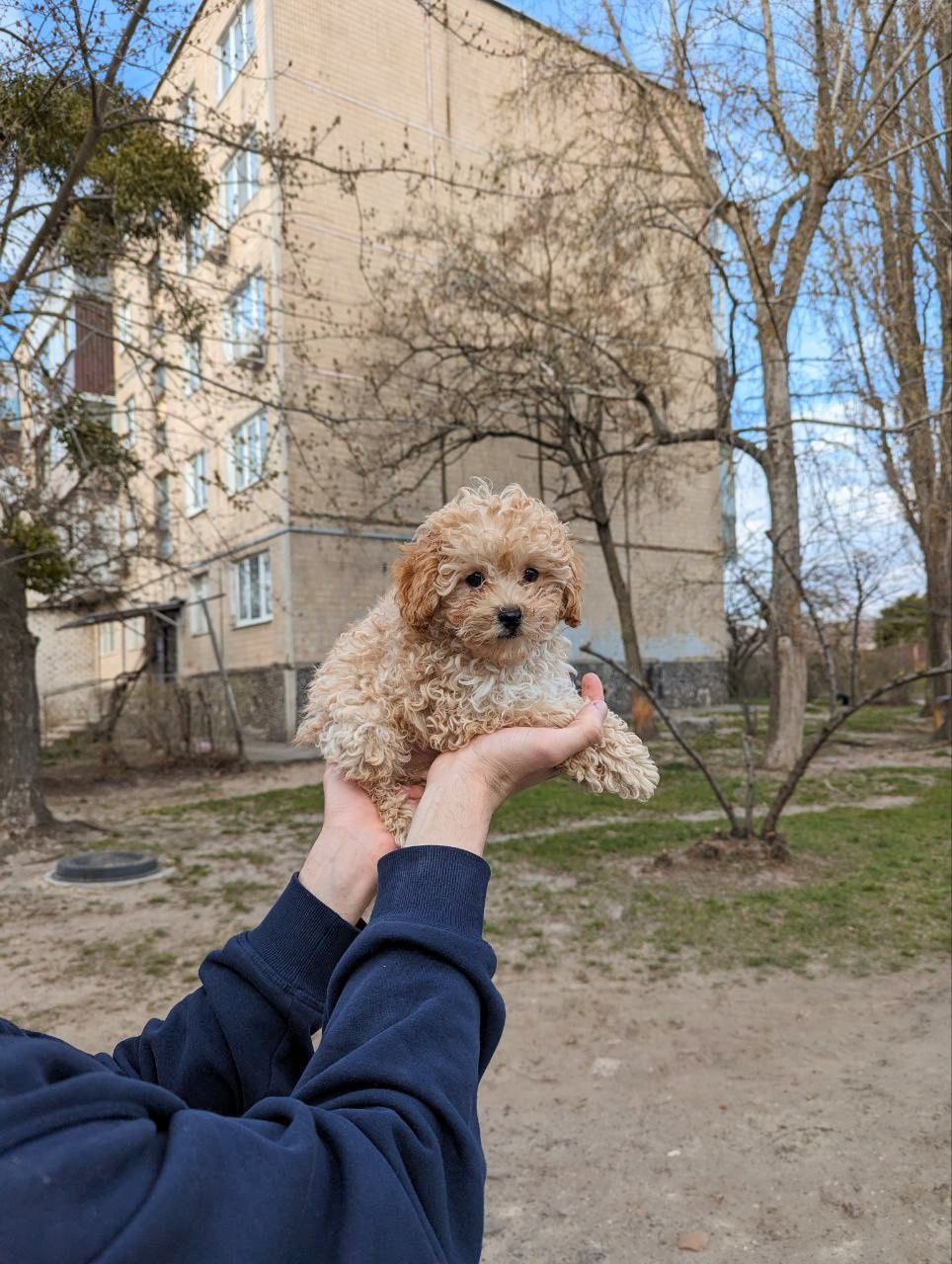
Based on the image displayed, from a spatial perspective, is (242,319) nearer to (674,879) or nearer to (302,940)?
(674,879)

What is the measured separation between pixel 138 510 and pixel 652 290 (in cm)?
1086

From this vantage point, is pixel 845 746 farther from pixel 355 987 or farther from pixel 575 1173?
pixel 355 987

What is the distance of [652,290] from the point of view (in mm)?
17000

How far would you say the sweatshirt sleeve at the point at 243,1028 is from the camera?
1.48 metres

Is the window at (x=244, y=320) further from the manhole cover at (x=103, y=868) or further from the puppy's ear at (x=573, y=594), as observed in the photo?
the puppy's ear at (x=573, y=594)

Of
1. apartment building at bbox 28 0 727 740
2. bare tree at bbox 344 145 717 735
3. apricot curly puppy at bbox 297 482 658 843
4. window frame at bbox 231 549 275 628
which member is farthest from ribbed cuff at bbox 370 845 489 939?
window frame at bbox 231 549 275 628

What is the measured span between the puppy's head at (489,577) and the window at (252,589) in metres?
19.1

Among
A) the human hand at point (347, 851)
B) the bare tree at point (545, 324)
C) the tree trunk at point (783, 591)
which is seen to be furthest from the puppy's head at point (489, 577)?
the tree trunk at point (783, 591)

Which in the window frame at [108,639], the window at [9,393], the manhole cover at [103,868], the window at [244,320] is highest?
the window at [244,320]

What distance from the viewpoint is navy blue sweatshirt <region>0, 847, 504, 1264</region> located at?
0.74 m

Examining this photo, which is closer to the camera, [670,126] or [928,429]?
[928,429]

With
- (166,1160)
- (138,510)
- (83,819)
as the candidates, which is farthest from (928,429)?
(166,1160)

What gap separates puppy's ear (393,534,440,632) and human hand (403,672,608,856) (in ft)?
1.33

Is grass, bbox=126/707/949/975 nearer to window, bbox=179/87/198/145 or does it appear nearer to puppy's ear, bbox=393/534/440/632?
puppy's ear, bbox=393/534/440/632
